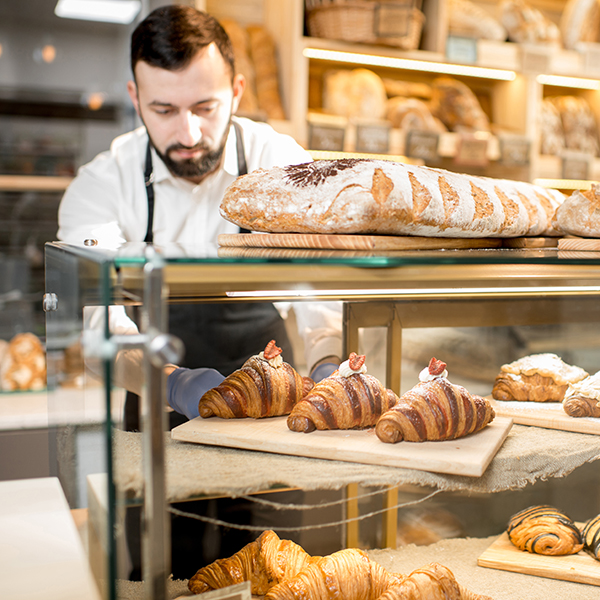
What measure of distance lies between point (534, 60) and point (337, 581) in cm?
261

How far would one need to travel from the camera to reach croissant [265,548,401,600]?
853mm

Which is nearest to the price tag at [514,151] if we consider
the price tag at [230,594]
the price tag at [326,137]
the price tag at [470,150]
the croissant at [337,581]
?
the price tag at [470,150]

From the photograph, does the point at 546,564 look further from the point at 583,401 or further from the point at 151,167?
the point at 151,167

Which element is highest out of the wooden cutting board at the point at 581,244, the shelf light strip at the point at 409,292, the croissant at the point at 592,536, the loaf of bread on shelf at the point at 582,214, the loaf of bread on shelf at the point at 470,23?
the loaf of bread on shelf at the point at 470,23

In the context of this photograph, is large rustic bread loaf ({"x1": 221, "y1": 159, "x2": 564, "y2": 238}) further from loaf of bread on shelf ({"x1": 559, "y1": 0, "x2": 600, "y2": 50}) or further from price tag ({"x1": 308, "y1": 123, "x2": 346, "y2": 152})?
loaf of bread on shelf ({"x1": 559, "y1": 0, "x2": 600, "y2": 50})

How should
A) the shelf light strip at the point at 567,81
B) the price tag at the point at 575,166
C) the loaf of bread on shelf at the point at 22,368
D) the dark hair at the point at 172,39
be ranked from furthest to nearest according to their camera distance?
the shelf light strip at the point at 567,81, the price tag at the point at 575,166, the loaf of bread on shelf at the point at 22,368, the dark hair at the point at 172,39

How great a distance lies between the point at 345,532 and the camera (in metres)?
1.08

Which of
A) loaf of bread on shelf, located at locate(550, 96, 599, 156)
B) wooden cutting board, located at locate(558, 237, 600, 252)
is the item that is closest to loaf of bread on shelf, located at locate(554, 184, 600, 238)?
wooden cutting board, located at locate(558, 237, 600, 252)

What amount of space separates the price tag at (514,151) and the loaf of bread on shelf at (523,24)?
1.54ft

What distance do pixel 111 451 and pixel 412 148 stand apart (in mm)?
2178

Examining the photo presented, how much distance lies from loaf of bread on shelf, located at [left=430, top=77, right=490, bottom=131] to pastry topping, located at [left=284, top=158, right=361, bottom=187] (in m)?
2.04

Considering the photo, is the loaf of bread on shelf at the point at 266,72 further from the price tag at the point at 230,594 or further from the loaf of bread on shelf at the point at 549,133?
the price tag at the point at 230,594

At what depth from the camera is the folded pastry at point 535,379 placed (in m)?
1.09

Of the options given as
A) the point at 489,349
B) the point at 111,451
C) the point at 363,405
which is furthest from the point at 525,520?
the point at 111,451
